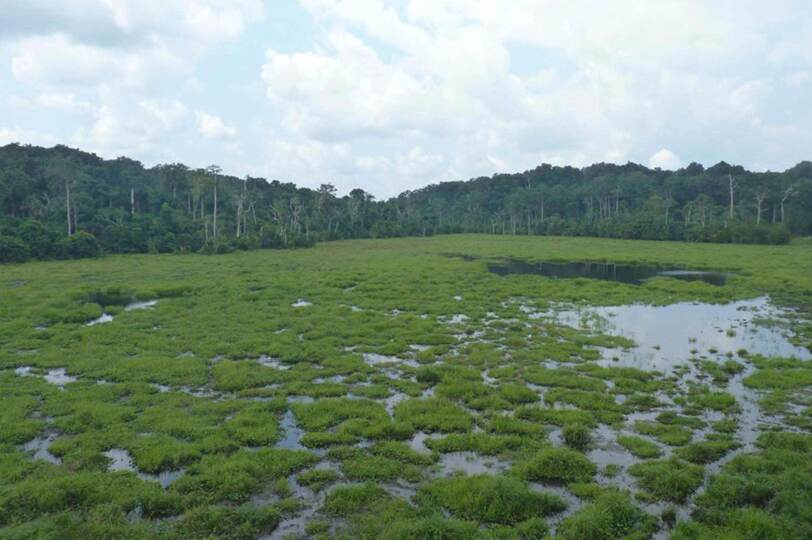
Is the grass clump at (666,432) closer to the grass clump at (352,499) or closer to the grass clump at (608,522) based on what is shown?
the grass clump at (608,522)

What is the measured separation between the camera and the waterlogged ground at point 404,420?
30.3ft

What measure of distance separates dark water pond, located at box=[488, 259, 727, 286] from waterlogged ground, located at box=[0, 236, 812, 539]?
12.5 m

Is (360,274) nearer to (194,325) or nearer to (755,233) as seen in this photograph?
(194,325)

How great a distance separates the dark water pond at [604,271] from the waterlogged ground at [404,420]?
12.5 m

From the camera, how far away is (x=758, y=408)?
Result: 1438 centimetres


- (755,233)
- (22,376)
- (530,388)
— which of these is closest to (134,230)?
(22,376)

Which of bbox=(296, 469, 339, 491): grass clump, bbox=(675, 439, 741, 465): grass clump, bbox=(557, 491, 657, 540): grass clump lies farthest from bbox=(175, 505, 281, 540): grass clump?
bbox=(675, 439, 741, 465): grass clump

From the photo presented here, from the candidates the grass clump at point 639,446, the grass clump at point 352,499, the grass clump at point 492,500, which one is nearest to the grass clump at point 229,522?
the grass clump at point 352,499

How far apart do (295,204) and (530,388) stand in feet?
311

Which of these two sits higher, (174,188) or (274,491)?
(174,188)

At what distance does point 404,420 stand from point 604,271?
133ft

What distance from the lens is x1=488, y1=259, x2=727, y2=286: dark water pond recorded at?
43.0 m

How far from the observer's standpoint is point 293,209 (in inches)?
4434

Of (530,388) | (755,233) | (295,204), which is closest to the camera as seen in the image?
(530,388)
